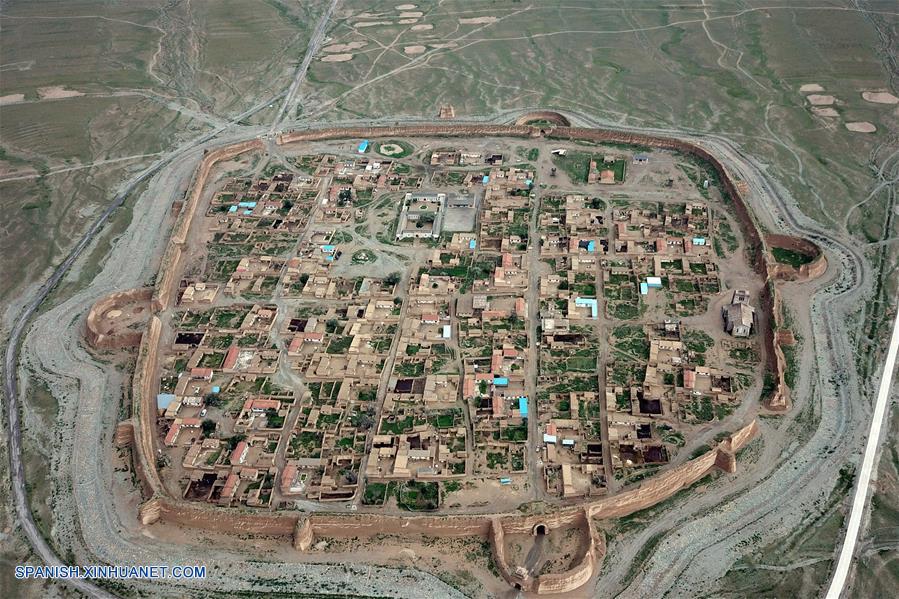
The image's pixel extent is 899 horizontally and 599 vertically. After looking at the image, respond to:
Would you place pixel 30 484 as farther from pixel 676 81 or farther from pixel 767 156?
pixel 676 81

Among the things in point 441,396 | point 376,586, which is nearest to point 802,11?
point 441,396

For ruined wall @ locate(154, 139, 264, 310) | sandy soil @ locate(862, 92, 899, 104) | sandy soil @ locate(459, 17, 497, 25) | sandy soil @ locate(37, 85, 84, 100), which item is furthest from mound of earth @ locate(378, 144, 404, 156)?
sandy soil @ locate(862, 92, 899, 104)

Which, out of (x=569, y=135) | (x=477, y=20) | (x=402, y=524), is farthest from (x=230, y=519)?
(x=477, y=20)

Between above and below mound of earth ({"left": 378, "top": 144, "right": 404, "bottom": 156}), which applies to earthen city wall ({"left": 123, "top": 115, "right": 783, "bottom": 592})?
below

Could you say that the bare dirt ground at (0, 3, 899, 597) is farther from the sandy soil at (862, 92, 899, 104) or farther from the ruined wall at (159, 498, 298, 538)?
the sandy soil at (862, 92, 899, 104)

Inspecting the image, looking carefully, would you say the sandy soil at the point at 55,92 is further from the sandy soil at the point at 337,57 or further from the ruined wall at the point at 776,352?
the ruined wall at the point at 776,352

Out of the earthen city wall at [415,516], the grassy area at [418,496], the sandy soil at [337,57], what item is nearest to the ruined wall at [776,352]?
the earthen city wall at [415,516]

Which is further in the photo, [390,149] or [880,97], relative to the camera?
[880,97]

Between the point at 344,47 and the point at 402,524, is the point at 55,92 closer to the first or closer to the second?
the point at 344,47
